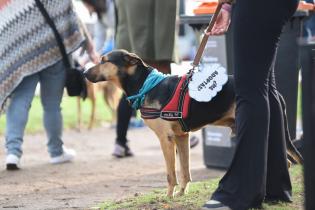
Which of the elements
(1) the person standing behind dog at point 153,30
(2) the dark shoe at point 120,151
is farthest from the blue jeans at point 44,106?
(1) the person standing behind dog at point 153,30

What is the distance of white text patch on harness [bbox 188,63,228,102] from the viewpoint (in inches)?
199

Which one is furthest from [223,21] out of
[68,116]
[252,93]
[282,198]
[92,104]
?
[68,116]

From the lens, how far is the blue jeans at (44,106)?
732cm

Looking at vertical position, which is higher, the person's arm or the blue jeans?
the person's arm

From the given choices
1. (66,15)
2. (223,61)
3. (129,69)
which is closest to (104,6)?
(66,15)

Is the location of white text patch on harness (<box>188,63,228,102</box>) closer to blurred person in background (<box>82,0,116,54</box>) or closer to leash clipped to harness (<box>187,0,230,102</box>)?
leash clipped to harness (<box>187,0,230,102</box>)

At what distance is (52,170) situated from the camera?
7332 millimetres

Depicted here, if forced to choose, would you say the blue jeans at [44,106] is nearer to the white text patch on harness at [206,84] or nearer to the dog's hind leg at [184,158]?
the dog's hind leg at [184,158]

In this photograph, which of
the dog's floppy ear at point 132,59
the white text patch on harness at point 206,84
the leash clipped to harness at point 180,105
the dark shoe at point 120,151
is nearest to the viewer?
the white text patch on harness at point 206,84

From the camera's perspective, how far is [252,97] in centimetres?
430

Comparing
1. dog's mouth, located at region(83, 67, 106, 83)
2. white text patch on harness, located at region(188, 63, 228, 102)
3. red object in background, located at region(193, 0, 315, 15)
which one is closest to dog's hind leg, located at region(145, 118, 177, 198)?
white text patch on harness, located at region(188, 63, 228, 102)

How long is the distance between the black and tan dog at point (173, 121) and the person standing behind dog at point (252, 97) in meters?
0.87

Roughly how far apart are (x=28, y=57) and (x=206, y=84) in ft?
9.04

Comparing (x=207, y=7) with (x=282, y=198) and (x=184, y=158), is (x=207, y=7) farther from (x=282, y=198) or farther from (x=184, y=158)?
(x=282, y=198)
